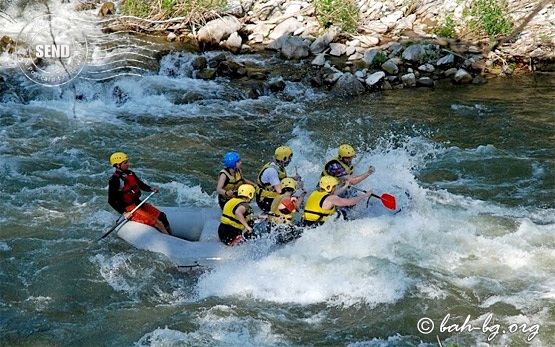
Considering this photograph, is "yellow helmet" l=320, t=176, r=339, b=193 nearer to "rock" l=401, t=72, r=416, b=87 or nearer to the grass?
"rock" l=401, t=72, r=416, b=87

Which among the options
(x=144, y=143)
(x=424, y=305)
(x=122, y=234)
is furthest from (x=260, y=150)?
(x=424, y=305)

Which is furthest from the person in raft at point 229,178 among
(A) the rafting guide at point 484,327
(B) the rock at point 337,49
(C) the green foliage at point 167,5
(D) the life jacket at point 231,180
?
(C) the green foliage at point 167,5

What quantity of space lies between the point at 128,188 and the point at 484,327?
419 centimetres

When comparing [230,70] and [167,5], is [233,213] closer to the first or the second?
[230,70]

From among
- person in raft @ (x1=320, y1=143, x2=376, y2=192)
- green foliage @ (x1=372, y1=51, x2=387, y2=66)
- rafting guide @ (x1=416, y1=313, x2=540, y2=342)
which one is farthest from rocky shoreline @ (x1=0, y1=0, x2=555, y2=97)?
rafting guide @ (x1=416, y1=313, x2=540, y2=342)

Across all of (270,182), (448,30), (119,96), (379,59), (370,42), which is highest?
(448,30)

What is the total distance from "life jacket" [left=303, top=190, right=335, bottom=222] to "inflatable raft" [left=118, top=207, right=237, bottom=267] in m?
0.98

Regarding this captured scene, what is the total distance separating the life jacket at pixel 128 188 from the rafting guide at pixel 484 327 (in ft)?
11.7

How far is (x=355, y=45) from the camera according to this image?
15.3 metres

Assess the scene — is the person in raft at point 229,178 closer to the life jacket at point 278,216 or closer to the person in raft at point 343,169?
the life jacket at point 278,216

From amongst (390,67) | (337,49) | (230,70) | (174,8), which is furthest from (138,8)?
(390,67)

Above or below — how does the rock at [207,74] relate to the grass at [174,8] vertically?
below

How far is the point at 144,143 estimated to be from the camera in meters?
11.6

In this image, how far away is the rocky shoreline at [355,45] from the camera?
1418cm
